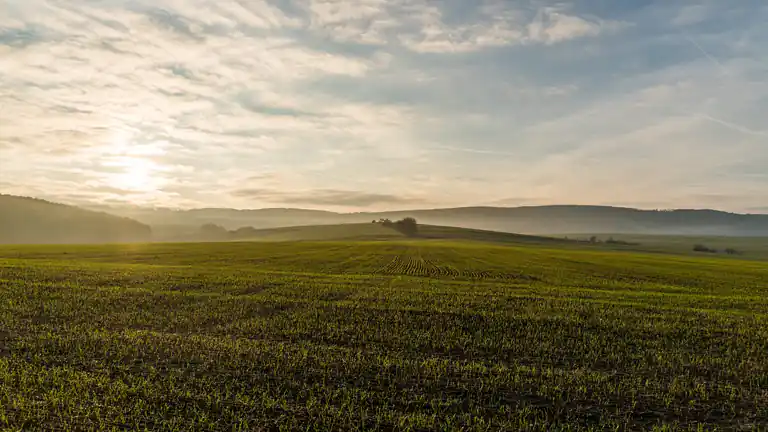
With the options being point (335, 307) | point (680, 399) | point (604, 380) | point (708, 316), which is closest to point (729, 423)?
point (680, 399)

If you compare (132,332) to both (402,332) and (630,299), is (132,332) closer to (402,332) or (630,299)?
(402,332)

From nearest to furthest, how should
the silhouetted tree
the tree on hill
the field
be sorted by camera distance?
the field < the tree on hill < the silhouetted tree

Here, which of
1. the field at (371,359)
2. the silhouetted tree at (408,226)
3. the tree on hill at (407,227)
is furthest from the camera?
the silhouetted tree at (408,226)

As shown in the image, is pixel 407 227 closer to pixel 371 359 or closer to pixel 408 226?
pixel 408 226

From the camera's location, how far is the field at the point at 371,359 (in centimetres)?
1201

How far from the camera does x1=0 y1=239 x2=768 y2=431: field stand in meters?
12.0

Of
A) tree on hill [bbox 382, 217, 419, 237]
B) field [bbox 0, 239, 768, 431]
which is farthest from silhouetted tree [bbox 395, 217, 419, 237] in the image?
field [bbox 0, 239, 768, 431]

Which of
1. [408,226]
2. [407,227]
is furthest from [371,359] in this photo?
[408,226]

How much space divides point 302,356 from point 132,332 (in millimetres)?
9047

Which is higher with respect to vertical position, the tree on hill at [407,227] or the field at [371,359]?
the tree on hill at [407,227]

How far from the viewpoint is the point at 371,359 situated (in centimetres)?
1664

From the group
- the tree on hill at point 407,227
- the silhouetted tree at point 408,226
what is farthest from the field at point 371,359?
the silhouetted tree at point 408,226

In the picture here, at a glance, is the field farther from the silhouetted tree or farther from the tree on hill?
the silhouetted tree

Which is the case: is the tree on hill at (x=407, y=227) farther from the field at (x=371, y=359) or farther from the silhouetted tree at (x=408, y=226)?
the field at (x=371, y=359)
